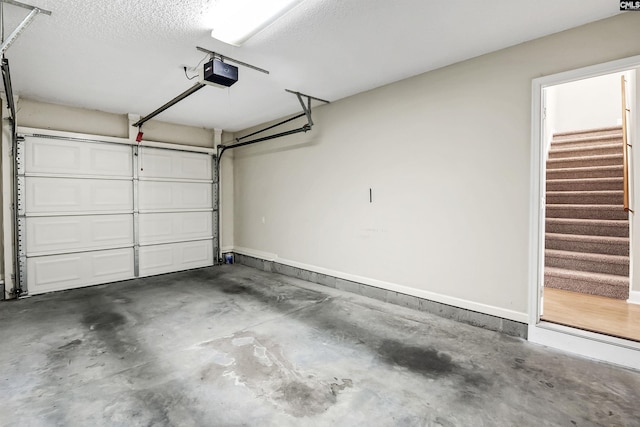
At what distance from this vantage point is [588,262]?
11.8 ft

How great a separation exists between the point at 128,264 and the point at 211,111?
282cm

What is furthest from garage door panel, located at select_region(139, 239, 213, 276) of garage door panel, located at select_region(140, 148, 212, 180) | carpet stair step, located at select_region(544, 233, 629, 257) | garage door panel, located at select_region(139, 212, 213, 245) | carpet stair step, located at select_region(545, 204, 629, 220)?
carpet stair step, located at select_region(545, 204, 629, 220)

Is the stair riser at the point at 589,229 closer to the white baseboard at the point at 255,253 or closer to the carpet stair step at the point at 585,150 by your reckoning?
the carpet stair step at the point at 585,150

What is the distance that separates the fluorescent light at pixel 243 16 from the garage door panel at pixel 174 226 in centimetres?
375

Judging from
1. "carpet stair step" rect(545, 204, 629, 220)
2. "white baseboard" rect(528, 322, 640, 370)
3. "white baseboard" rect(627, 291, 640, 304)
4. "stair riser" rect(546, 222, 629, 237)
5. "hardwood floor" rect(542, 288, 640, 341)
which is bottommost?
"white baseboard" rect(528, 322, 640, 370)

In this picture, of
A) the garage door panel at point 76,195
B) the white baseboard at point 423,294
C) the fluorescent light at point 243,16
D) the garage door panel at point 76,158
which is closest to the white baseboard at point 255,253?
the white baseboard at point 423,294

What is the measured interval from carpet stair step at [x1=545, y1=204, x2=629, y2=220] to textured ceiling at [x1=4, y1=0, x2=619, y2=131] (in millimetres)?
2639

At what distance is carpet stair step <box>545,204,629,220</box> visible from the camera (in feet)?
12.7

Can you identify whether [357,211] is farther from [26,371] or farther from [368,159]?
[26,371]

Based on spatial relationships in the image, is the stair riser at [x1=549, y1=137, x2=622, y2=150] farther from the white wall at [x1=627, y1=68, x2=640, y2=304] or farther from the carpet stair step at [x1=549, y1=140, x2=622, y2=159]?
the white wall at [x1=627, y1=68, x2=640, y2=304]

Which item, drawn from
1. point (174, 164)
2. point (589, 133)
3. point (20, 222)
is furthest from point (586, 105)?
point (20, 222)

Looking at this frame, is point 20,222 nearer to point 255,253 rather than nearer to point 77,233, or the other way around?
point 77,233

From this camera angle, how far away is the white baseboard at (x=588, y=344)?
7.46ft

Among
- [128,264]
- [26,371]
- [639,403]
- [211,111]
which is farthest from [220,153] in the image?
[639,403]
